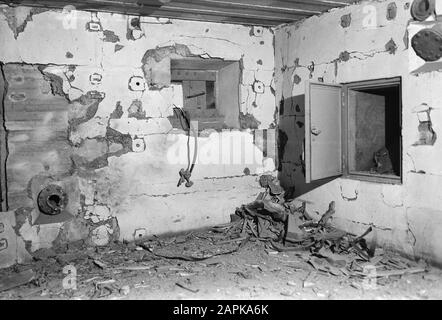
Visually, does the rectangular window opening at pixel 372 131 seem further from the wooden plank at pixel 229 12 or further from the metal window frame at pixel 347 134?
the wooden plank at pixel 229 12

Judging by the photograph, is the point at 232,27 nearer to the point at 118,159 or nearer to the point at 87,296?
the point at 118,159

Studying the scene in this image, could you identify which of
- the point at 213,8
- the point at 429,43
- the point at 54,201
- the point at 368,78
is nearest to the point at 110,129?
the point at 54,201

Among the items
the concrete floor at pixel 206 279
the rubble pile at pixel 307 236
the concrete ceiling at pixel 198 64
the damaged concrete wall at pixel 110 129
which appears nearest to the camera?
the concrete floor at pixel 206 279

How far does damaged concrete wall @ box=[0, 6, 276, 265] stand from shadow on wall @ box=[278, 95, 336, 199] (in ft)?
1.49

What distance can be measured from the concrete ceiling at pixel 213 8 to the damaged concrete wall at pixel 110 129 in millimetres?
180

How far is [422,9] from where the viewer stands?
12.0 ft

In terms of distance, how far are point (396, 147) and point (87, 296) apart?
421 centimetres

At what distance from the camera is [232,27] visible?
5.26 meters

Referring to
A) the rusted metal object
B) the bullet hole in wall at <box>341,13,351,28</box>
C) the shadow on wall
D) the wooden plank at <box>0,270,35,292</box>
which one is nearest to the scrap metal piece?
the shadow on wall

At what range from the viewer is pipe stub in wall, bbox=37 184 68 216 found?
4254 millimetres

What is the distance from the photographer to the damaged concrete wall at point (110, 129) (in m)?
4.16

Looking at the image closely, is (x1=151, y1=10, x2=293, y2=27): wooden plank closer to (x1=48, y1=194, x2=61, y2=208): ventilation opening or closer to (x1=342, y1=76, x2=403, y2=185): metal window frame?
(x1=342, y1=76, x2=403, y2=185): metal window frame

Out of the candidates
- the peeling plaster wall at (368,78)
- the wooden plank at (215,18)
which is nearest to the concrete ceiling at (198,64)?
the wooden plank at (215,18)

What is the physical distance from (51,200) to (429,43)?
4.24m
